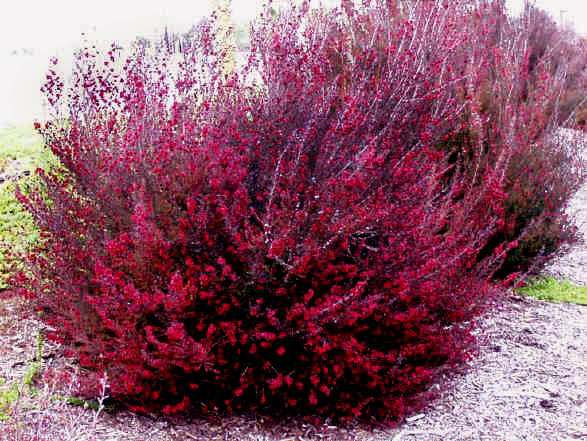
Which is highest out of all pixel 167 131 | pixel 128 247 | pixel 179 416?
pixel 167 131

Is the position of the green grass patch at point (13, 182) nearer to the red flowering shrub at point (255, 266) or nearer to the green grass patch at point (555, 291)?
the red flowering shrub at point (255, 266)

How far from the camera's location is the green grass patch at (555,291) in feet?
15.7

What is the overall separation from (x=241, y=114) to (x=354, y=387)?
1.75m

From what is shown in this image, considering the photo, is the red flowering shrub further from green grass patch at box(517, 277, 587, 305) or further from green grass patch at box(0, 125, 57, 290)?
green grass patch at box(517, 277, 587, 305)

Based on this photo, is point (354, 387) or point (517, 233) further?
point (517, 233)

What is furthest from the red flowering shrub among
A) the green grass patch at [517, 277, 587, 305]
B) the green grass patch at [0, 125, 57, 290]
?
the green grass patch at [517, 277, 587, 305]

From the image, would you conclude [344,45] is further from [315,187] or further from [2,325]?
[2,325]

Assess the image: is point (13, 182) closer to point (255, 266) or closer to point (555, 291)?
point (255, 266)

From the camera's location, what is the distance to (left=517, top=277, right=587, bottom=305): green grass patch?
4789mm

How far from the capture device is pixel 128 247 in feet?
9.64

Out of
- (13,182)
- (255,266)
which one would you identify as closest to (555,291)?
(255,266)

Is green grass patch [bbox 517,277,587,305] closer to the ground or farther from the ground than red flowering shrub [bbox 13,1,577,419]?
closer to the ground

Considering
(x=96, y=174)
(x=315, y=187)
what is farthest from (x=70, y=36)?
(x=315, y=187)

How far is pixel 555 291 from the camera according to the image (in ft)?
16.1
